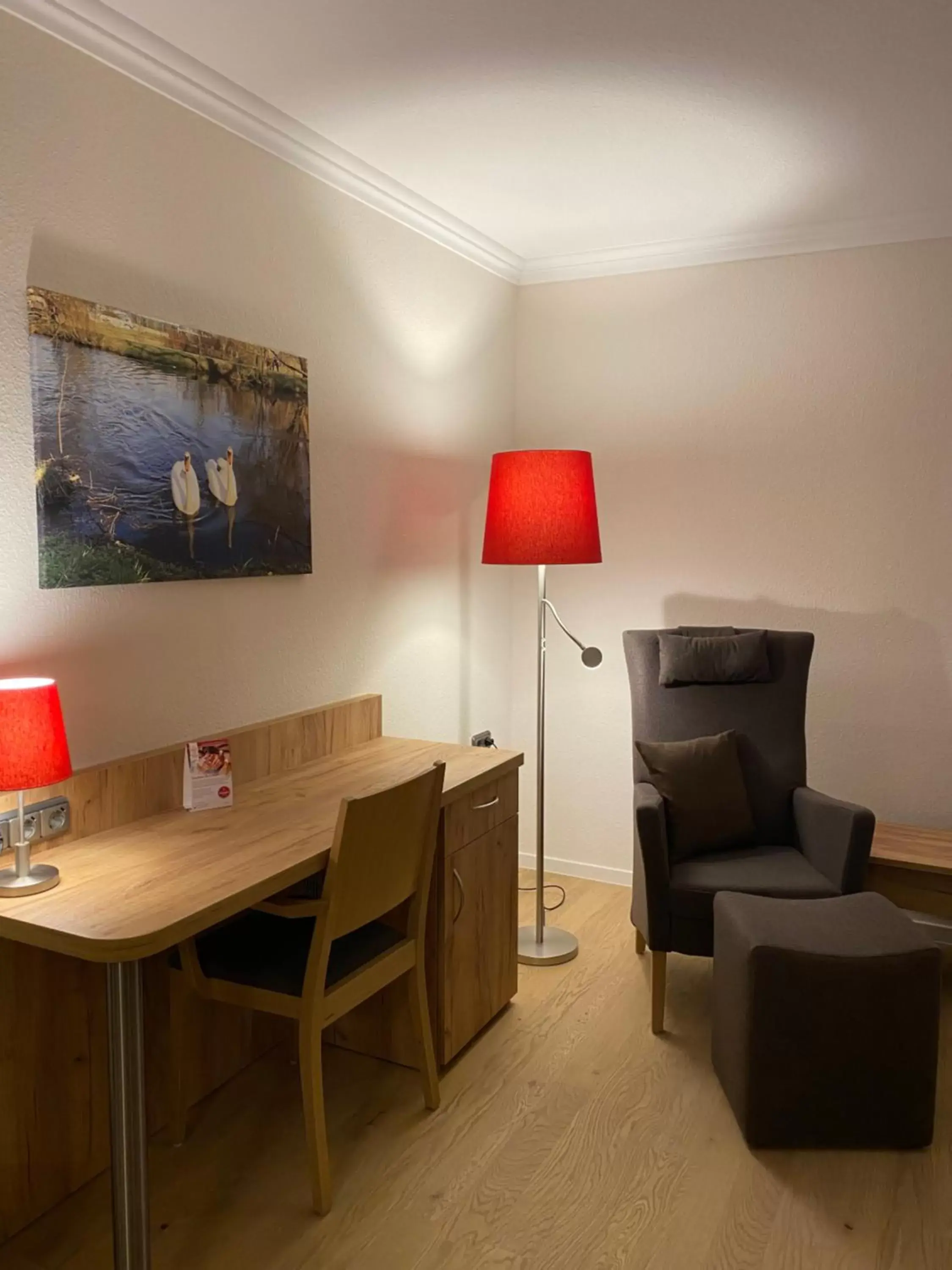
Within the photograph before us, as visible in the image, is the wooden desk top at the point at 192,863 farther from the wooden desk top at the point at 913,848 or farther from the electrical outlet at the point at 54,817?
the wooden desk top at the point at 913,848

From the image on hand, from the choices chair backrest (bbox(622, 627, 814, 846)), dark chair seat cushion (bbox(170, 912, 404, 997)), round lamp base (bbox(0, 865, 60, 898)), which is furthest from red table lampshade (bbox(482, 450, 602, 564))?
round lamp base (bbox(0, 865, 60, 898))

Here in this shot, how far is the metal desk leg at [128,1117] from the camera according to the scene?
67.7 inches

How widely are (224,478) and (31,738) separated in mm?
973


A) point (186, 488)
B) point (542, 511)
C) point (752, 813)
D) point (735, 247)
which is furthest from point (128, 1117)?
point (735, 247)

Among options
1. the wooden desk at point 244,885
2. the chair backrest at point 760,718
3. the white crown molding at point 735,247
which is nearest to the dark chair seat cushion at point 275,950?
the wooden desk at point 244,885

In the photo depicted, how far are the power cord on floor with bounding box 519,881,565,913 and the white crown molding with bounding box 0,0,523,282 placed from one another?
2.41 metres

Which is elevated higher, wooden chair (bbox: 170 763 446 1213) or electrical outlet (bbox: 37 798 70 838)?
electrical outlet (bbox: 37 798 70 838)

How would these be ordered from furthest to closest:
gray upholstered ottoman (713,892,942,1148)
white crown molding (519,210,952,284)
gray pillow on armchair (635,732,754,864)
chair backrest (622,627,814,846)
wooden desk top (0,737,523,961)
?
white crown molding (519,210,952,284)
chair backrest (622,627,814,846)
gray pillow on armchair (635,732,754,864)
gray upholstered ottoman (713,892,942,1148)
wooden desk top (0,737,523,961)

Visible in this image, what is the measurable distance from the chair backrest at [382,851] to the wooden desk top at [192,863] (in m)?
0.08

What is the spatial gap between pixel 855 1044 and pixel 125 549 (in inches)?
78.1

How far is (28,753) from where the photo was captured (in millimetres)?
1794

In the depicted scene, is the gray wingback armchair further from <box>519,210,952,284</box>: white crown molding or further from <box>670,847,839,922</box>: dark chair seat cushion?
<box>519,210,952,284</box>: white crown molding

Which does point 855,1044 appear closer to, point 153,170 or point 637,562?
point 637,562

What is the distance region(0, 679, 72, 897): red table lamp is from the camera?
177 centimetres
